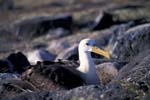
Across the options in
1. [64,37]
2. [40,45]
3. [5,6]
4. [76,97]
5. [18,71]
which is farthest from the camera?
[5,6]

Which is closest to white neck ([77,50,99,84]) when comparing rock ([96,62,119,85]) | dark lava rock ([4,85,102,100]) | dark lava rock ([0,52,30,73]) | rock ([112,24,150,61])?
rock ([96,62,119,85])

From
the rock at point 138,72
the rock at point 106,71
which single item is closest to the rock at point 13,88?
the rock at point 138,72

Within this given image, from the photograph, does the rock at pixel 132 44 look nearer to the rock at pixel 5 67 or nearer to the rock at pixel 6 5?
the rock at pixel 5 67

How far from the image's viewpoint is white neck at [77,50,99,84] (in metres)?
11.5

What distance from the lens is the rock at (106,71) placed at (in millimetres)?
12031

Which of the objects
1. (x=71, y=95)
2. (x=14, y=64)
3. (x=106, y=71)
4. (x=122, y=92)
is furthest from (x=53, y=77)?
(x=14, y=64)

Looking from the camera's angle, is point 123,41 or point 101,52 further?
point 123,41

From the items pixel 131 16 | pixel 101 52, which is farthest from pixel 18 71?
pixel 131 16

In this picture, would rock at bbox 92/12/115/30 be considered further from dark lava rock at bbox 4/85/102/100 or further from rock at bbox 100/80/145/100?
rock at bbox 100/80/145/100

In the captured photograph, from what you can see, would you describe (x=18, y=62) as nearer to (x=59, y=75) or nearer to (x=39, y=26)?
(x=59, y=75)

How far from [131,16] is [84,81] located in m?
18.9

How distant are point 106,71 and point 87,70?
2.40ft

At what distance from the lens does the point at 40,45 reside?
24062 mm

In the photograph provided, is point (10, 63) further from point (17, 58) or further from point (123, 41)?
point (123, 41)
